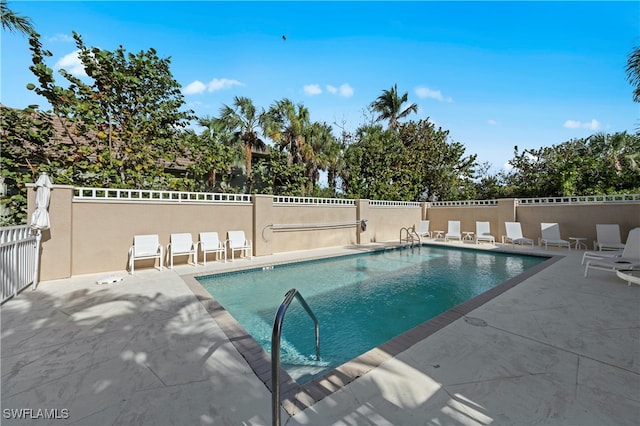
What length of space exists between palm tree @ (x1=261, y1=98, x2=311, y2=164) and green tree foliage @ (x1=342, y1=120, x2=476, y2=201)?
356 cm

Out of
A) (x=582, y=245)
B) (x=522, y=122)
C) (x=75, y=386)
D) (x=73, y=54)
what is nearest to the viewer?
(x=75, y=386)

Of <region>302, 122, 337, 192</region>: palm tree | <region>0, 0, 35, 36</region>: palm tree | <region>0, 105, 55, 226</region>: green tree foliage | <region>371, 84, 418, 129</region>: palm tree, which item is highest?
<region>371, 84, 418, 129</region>: palm tree

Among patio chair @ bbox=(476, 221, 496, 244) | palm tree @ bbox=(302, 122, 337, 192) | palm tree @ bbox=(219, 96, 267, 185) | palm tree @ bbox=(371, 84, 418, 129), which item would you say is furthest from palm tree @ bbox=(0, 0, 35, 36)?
palm tree @ bbox=(371, 84, 418, 129)

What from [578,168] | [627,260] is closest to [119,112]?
[627,260]

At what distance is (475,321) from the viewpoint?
12.7 ft

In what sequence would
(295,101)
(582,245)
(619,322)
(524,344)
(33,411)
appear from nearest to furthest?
(33,411) < (524,344) < (619,322) < (582,245) < (295,101)

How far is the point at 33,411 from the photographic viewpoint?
2.14 metres

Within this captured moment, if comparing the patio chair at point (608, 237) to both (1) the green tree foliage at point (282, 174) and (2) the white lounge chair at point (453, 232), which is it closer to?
(2) the white lounge chair at point (453, 232)

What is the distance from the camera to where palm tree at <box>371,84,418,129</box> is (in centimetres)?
2198

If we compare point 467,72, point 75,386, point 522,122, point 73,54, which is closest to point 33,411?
point 75,386

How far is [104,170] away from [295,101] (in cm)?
1024

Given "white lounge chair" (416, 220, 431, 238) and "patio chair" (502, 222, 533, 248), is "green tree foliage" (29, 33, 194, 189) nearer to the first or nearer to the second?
"white lounge chair" (416, 220, 431, 238)

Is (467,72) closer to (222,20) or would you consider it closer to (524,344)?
(222,20)

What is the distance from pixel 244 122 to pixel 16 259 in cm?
1154
